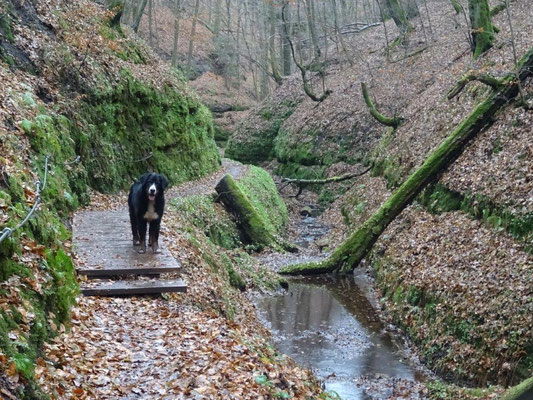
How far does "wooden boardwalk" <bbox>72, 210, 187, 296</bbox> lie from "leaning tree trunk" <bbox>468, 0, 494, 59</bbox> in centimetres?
1344

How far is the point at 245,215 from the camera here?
18641 millimetres

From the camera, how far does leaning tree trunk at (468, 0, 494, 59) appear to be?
19.0 meters

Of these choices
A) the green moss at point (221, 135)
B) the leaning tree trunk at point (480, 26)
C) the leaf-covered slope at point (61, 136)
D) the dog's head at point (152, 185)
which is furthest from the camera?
the green moss at point (221, 135)

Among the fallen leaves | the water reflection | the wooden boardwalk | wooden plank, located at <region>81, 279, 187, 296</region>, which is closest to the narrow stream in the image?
the water reflection

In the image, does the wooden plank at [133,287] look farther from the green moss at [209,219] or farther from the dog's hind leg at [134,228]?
the green moss at [209,219]

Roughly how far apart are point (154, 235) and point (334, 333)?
4385 millimetres

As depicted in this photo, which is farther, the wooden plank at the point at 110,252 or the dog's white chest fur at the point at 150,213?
the dog's white chest fur at the point at 150,213

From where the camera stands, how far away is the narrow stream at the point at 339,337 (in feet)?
31.1

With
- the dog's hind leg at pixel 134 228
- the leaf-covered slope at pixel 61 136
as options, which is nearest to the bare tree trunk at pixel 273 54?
the leaf-covered slope at pixel 61 136

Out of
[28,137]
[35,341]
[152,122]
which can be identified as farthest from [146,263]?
[152,122]

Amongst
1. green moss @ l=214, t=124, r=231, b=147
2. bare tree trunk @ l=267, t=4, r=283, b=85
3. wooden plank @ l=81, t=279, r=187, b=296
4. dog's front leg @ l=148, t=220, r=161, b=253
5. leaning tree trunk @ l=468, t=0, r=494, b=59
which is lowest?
wooden plank @ l=81, t=279, r=187, b=296

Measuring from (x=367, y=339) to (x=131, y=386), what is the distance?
22.4 feet

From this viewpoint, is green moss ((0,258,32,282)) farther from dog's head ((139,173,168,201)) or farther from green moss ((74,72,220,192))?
green moss ((74,72,220,192))

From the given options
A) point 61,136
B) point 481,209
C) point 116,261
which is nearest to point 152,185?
point 116,261
